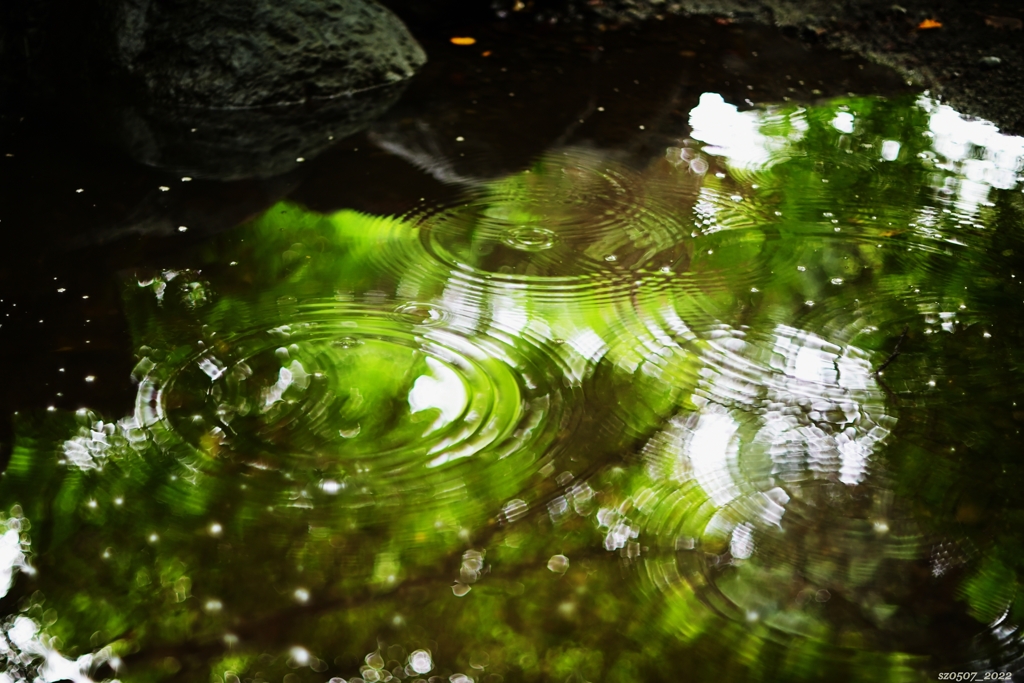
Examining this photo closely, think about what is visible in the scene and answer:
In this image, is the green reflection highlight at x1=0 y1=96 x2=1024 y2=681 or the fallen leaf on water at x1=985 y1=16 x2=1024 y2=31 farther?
the fallen leaf on water at x1=985 y1=16 x2=1024 y2=31

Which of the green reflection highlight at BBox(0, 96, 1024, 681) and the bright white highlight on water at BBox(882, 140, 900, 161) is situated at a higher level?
the green reflection highlight at BBox(0, 96, 1024, 681)

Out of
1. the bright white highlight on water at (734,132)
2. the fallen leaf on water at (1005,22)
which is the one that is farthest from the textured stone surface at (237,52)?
the fallen leaf on water at (1005,22)

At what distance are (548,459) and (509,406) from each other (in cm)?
22

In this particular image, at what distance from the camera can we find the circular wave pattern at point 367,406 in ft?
7.40

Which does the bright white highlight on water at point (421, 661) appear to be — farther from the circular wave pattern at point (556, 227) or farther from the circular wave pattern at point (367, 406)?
the circular wave pattern at point (556, 227)

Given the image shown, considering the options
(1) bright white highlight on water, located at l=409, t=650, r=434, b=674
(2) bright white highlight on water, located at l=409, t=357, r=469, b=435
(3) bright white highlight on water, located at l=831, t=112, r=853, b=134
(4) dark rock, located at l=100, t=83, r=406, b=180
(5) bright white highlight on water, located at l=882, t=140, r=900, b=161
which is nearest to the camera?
(1) bright white highlight on water, located at l=409, t=650, r=434, b=674

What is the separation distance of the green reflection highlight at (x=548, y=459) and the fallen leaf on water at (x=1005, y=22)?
2.68m

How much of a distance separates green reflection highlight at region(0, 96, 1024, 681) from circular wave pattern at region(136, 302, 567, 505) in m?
0.01

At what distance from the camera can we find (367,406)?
2.46m

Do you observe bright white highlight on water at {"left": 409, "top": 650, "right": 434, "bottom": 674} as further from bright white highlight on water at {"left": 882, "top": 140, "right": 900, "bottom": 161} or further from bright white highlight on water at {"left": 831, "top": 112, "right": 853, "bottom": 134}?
bright white highlight on water at {"left": 831, "top": 112, "right": 853, "bottom": 134}

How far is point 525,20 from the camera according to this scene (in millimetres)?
5828

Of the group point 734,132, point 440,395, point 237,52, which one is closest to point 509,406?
point 440,395

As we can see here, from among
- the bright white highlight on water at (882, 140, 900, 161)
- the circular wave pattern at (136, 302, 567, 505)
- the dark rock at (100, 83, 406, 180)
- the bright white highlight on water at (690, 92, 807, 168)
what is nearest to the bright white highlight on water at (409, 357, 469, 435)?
the circular wave pattern at (136, 302, 567, 505)

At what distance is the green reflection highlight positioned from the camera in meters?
1.88
